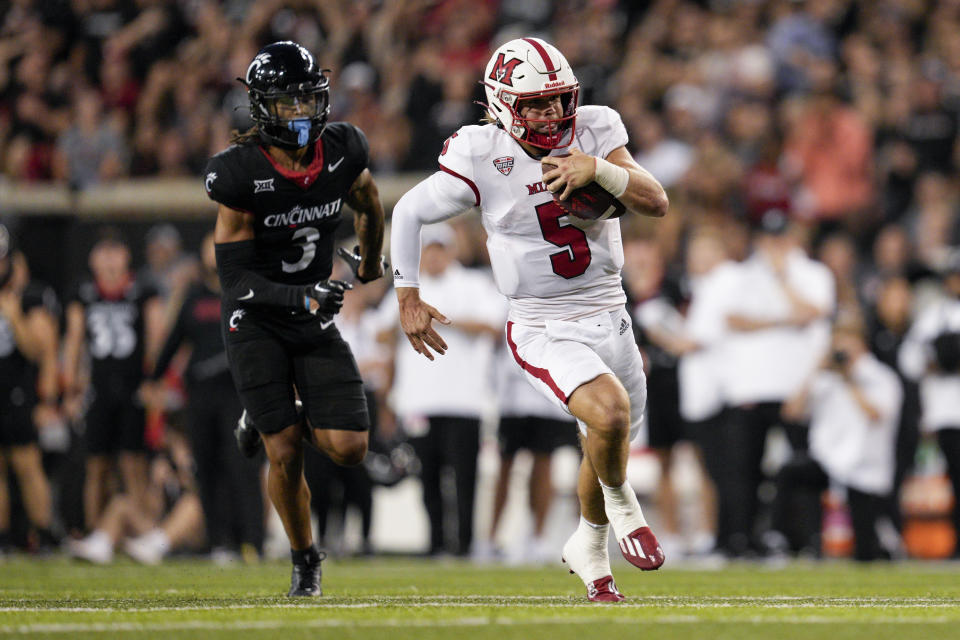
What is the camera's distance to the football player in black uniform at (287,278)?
605 cm

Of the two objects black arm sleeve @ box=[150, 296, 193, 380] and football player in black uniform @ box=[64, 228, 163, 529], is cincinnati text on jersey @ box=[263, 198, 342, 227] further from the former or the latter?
football player in black uniform @ box=[64, 228, 163, 529]

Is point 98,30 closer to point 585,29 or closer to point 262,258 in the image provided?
point 585,29

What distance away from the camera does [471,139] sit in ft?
19.2

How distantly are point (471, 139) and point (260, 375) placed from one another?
1.27m

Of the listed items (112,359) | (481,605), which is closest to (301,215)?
(481,605)

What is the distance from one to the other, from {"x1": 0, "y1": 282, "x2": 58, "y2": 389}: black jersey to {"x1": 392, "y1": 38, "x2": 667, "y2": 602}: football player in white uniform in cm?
570

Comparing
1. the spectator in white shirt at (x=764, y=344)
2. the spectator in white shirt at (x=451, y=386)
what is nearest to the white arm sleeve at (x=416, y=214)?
the spectator in white shirt at (x=451, y=386)

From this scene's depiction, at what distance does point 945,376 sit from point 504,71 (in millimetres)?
5181

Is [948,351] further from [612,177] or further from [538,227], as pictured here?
[612,177]

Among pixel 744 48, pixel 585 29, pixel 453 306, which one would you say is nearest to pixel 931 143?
pixel 744 48

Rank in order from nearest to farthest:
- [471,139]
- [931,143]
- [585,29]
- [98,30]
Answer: [471,139], [931,143], [585,29], [98,30]

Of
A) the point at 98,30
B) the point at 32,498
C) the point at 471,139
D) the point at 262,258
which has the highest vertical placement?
the point at 98,30

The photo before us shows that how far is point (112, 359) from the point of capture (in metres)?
10.9

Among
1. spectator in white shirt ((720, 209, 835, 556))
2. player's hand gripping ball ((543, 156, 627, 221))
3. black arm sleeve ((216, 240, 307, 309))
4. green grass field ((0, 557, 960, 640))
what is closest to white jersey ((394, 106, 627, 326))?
player's hand gripping ball ((543, 156, 627, 221))
